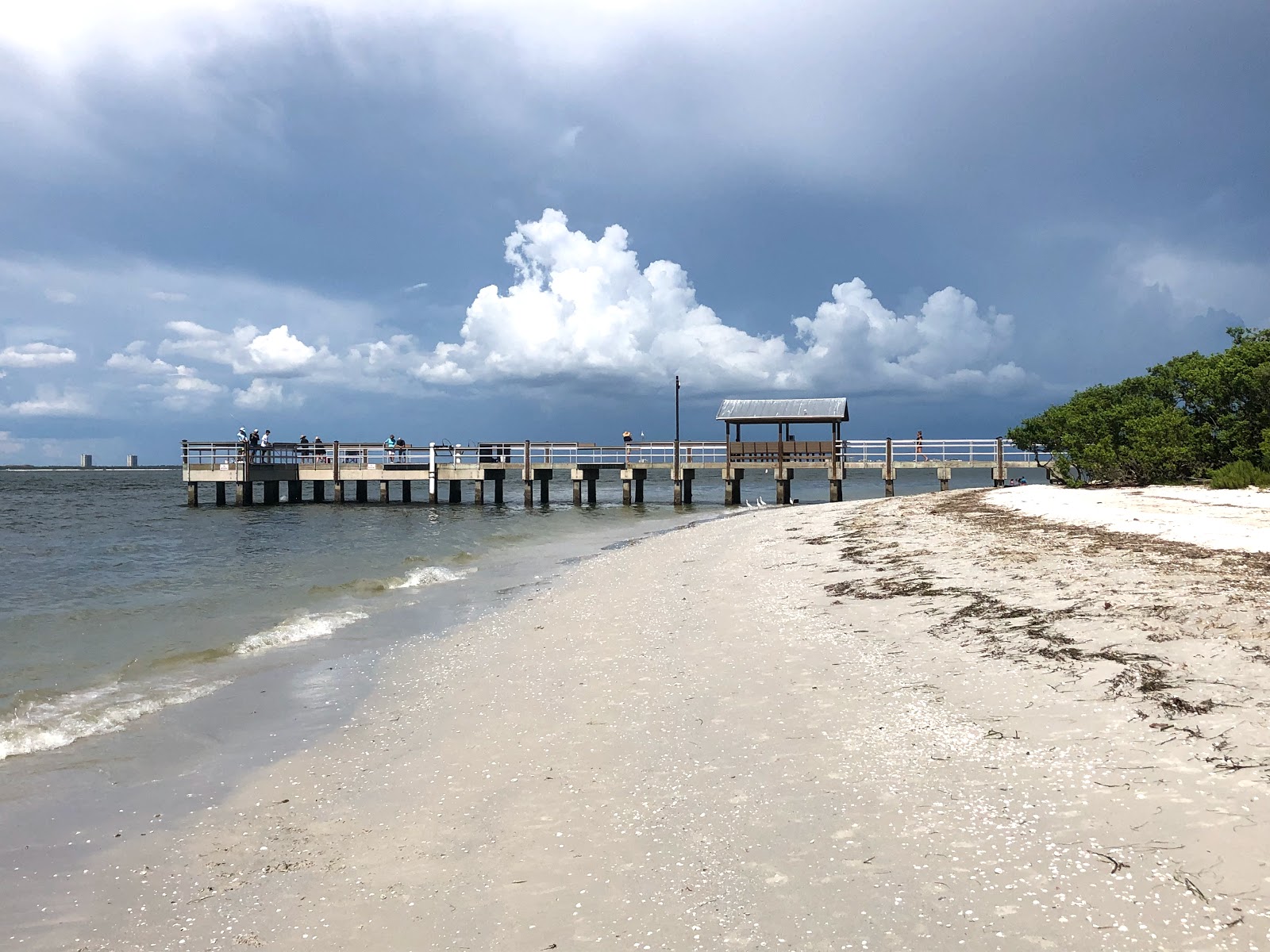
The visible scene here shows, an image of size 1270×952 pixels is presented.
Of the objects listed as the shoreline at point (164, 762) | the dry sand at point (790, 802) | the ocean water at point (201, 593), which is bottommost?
the ocean water at point (201, 593)

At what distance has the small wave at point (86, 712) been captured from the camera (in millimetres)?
6016

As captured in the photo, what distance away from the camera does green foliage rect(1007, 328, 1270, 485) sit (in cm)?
2052

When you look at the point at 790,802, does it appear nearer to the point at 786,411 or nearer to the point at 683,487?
the point at 786,411

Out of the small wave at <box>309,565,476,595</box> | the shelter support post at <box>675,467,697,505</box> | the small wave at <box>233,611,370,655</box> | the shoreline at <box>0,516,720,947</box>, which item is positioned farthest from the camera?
the shelter support post at <box>675,467,697,505</box>

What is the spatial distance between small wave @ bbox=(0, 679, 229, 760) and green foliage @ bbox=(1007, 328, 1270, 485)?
22.4m

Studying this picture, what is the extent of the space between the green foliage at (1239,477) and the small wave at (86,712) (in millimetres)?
21354

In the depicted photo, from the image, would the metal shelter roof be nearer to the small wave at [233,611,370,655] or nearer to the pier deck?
the pier deck

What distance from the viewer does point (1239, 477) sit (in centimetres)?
1812

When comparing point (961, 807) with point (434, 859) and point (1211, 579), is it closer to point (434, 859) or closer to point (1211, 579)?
point (434, 859)

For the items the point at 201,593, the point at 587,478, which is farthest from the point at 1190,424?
the point at 587,478

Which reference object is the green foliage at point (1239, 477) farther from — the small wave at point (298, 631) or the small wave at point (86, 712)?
the small wave at point (86, 712)

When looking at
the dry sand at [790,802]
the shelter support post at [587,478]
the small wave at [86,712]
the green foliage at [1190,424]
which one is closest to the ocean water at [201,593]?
the small wave at [86,712]

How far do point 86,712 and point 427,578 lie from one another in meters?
8.15

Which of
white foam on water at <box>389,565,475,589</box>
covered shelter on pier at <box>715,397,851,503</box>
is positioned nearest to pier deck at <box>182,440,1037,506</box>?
covered shelter on pier at <box>715,397,851,503</box>
